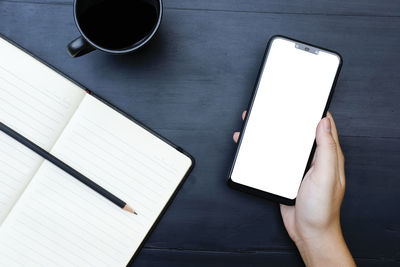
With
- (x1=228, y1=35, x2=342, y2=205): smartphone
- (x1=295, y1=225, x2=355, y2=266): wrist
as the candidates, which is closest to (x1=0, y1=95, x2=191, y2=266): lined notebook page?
(x1=228, y1=35, x2=342, y2=205): smartphone

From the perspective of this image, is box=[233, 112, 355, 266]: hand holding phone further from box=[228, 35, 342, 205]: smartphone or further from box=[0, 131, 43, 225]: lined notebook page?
box=[0, 131, 43, 225]: lined notebook page

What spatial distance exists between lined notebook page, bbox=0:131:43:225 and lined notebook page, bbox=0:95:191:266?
1cm

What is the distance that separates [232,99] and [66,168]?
25 centimetres

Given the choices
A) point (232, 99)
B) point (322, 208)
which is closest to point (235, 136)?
point (232, 99)

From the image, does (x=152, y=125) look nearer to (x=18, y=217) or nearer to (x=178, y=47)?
(x=178, y=47)

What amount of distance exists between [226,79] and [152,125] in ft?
0.42

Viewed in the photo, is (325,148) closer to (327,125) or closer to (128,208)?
(327,125)

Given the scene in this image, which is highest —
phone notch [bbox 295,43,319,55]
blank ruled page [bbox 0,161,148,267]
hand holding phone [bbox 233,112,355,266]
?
phone notch [bbox 295,43,319,55]

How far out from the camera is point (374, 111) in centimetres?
54

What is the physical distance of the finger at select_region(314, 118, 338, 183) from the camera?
1.62 ft

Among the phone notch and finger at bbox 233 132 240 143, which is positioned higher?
the phone notch

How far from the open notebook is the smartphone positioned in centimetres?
13

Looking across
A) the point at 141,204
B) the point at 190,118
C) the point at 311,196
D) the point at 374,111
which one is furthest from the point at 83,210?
the point at 374,111

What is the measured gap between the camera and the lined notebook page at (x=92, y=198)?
494mm
